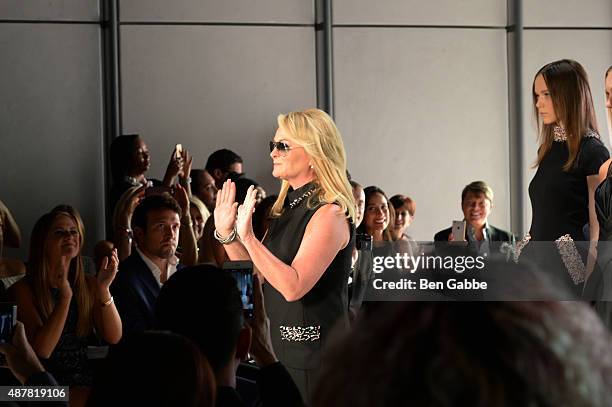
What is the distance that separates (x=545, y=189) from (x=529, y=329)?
8.10 ft

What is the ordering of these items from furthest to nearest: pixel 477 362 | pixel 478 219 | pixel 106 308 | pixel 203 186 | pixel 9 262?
1. pixel 478 219
2. pixel 203 186
3. pixel 9 262
4. pixel 106 308
5. pixel 477 362

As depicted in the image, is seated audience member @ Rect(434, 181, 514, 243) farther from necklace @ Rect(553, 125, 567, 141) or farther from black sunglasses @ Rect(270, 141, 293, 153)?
black sunglasses @ Rect(270, 141, 293, 153)

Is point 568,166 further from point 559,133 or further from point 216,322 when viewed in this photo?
point 216,322

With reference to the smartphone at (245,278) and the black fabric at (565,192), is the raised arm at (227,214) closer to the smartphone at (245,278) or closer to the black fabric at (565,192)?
the smartphone at (245,278)

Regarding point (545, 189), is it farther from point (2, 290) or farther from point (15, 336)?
point (2, 290)

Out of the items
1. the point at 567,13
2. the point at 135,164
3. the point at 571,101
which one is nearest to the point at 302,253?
the point at 571,101

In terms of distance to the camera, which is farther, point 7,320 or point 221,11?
point 221,11

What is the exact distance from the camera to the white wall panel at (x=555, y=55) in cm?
721

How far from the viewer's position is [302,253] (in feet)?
8.59

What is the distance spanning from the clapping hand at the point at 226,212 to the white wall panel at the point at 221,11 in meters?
4.32

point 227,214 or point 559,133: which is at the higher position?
point 559,133

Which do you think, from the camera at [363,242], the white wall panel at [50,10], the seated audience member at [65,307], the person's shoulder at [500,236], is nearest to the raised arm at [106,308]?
the seated audience member at [65,307]

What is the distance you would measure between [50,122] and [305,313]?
435 centimetres

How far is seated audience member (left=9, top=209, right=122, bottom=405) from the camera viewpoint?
132 inches
